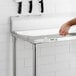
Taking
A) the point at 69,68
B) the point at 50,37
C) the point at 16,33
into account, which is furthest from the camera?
the point at 69,68

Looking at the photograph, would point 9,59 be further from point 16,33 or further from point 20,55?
point 16,33

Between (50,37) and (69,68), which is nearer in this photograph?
(50,37)

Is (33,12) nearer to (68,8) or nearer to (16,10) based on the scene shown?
(16,10)

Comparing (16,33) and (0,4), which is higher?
(0,4)

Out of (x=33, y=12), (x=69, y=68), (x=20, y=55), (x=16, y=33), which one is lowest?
(x=69, y=68)

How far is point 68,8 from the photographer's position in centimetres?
207

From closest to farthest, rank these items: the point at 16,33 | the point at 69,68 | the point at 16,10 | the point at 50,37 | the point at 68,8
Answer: the point at 50,37 → the point at 16,33 → the point at 16,10 → the point at 68,8 → the point at 69,68

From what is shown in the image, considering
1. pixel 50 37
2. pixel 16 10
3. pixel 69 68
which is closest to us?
pixel 50 37

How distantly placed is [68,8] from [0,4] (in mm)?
554

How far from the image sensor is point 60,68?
2197mm

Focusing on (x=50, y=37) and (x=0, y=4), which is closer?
(x=50, y=37)

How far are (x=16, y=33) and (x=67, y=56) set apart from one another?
596 mm

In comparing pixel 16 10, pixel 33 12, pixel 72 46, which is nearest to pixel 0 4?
pixel 16 10

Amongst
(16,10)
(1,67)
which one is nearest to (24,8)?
(16,10)
